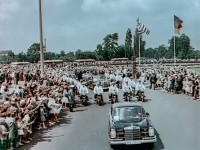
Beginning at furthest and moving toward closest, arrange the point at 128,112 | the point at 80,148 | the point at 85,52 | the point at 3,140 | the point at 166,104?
the point at 85,52 → the point at 166,104 → the point at 128,112 → the point at 80,148 → the point at 3,140

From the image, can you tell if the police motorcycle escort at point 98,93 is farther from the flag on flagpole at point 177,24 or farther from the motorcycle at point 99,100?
the flag on flagpole at point 177,24

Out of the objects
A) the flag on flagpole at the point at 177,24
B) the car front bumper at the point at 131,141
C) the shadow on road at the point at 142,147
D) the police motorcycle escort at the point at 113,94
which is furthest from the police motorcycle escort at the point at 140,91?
the flag on flagpole at the point at 177,24

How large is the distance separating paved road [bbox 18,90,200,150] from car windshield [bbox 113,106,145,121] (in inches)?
44.9

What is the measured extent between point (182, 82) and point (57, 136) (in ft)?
66.3

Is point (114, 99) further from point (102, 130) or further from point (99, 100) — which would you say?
point (102, 130)

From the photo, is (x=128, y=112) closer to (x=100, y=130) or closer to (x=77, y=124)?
(x=100, y=130)

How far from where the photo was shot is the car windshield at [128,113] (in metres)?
14.9

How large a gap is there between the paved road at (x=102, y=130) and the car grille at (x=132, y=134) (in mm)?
610

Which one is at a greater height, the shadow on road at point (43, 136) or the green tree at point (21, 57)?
the green tree at point (21, 57)

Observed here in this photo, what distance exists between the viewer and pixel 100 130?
17.5 meters

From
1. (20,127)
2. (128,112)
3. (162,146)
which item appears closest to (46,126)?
(20,127)

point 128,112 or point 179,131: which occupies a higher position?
point 128,112

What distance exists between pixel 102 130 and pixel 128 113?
2721 mm

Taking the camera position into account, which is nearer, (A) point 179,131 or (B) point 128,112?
(B) point 128,112
